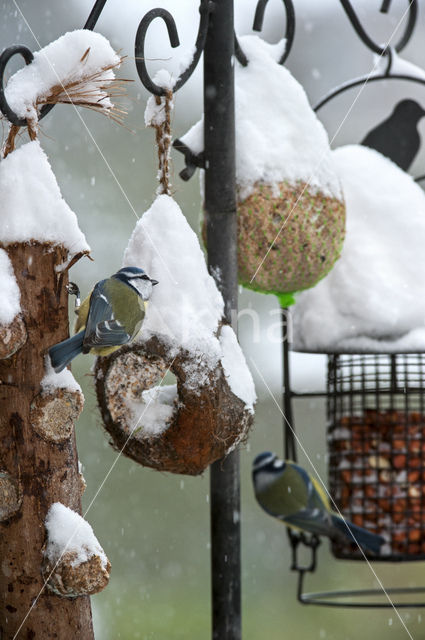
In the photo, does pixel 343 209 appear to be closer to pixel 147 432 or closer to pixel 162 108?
pixel 162 108

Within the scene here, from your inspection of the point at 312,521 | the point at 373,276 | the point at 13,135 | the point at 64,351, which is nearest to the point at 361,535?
the point at 312,521

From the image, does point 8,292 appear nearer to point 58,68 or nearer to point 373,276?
point 58,68

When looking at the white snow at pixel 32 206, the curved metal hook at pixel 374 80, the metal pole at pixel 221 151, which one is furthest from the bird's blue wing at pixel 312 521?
the white snow at pixel 32 206

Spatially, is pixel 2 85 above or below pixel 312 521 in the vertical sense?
above

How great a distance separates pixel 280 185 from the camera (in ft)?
4.45

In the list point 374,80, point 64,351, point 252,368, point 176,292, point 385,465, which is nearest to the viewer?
point 64,351

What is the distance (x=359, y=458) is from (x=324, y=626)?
206cm

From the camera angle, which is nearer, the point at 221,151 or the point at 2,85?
the point at 2,85

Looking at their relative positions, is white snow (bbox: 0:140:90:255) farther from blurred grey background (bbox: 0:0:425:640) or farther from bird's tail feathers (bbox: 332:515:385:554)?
blurred grey background (bbox: 0:0:425:640)

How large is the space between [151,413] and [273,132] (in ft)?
1.78

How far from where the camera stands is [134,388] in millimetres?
1117

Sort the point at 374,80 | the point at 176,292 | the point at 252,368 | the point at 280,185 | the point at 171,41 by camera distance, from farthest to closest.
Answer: the point at 252,368, the point at 374,80, the point at 280,185, the point at 171,41, the point at 176,292

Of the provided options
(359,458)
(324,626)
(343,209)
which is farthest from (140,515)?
(343,209)

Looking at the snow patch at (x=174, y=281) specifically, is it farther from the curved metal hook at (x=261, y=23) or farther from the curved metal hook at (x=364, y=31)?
the curved metal hook at (x=364, y=31)
